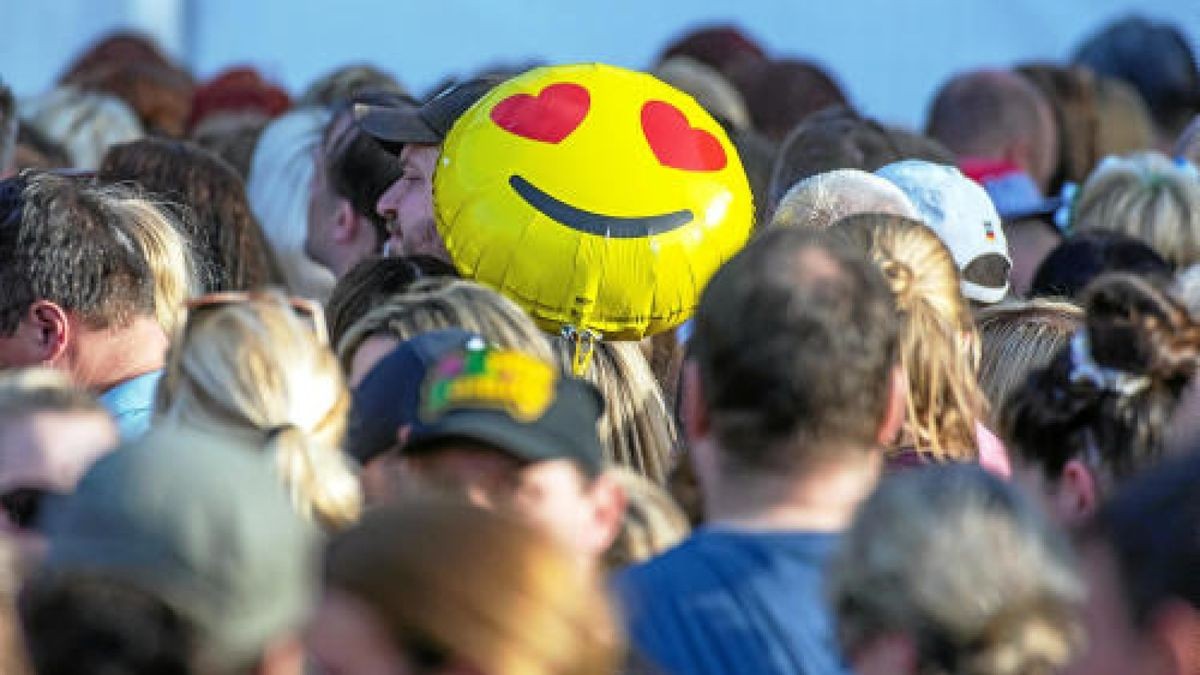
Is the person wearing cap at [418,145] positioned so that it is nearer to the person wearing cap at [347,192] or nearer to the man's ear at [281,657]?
the person wearing cap at [347,192]

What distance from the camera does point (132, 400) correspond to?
154 inches

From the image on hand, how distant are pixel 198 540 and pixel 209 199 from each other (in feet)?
9.91

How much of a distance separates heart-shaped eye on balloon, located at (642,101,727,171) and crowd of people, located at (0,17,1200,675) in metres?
0.01

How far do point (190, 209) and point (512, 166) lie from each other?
4.29ft

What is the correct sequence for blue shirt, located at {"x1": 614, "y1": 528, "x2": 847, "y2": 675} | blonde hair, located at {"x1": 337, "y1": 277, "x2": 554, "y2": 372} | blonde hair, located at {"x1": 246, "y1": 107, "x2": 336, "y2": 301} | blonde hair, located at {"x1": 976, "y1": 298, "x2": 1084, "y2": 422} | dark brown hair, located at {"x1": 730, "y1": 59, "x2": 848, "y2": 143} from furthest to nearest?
1. dark brown hair, located at {"x1": 730, "y1": 59, "x2": 848, "y2": 143}
2. blonde hair, located at {"x1": 246, "y1": 107, "x2": 336, "y2": 301}
3. blonde hair, located at {"x1": 976, "y1": 298, "x2": 1084, "y2": 422}
4. blonde hair, located at {"x1": 337, "y1": 277, "x2": 554, "y2": 372}
5. blue shirt, located at {"x1": 614, "y1": 528, "x2": 847, "y2": 675}

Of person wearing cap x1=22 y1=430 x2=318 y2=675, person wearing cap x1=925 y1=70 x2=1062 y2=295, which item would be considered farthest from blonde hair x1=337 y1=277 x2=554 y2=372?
person wearing cap x1=925 y1=70 x2=1062 y2=295

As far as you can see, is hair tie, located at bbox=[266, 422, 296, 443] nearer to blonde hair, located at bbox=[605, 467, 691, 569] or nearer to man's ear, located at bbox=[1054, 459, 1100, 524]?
blonde hair, located at bbox=[605, 467, 691, 569]

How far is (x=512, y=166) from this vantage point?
382 cm

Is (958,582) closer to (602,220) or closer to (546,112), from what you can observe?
(602,220)

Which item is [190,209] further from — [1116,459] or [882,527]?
[882,527]

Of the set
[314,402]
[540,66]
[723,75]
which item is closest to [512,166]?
[540,66]

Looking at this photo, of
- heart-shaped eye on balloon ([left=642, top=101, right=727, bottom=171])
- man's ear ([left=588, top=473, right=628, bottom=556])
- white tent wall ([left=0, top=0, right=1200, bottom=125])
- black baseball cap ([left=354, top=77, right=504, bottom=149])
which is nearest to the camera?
man's ear ([left=588, top=473, right=628, bottom=556])

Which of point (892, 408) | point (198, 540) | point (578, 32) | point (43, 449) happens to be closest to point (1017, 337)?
point (892, 408)

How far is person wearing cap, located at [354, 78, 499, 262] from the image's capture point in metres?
4.37
